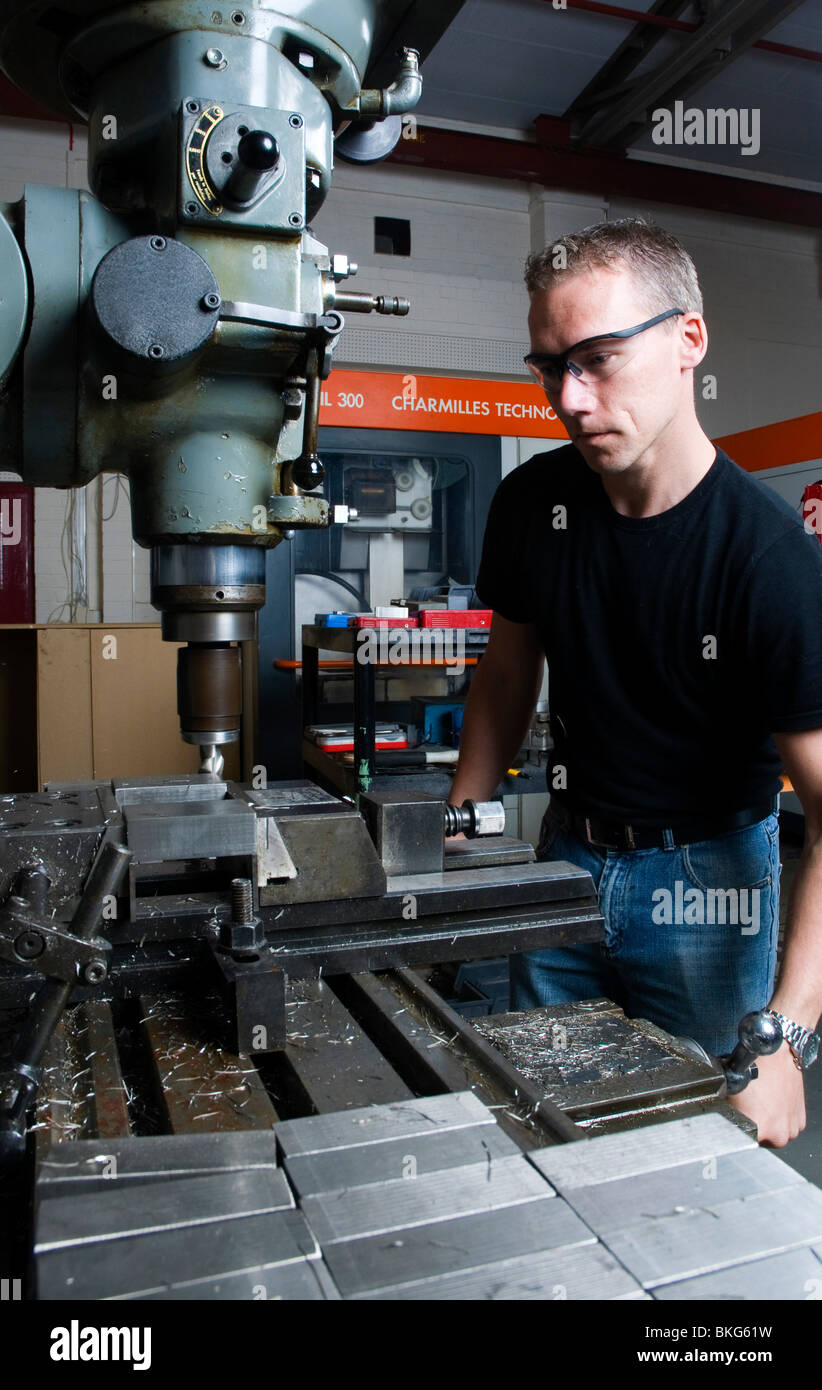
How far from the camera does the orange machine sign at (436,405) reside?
396 cm

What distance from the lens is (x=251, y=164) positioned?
758 mm

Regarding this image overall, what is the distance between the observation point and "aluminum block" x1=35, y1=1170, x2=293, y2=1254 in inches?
18.0

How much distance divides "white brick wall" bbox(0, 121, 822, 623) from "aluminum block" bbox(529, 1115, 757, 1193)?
12.1 feet

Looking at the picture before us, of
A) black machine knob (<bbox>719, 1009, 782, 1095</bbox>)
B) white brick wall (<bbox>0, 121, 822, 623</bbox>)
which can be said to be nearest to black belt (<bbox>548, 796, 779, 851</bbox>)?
black machine knob (<bbox>719, 1009, 782, 1095</bbox>)

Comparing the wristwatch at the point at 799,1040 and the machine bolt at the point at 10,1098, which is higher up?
the machine bolt at the point at 10,1098

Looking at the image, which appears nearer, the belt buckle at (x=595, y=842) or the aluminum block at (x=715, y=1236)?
the aluminum block at (x=715, y=1236)

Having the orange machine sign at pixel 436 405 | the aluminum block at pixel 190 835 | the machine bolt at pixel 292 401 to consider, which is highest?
the orange machine sign at pixel 436 405

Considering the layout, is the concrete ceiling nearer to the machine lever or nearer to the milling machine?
the milling machine

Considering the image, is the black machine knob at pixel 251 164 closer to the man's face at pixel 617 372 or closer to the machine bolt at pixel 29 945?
the man's face at pixel 617 372

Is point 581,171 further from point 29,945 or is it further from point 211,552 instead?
point 29,945
